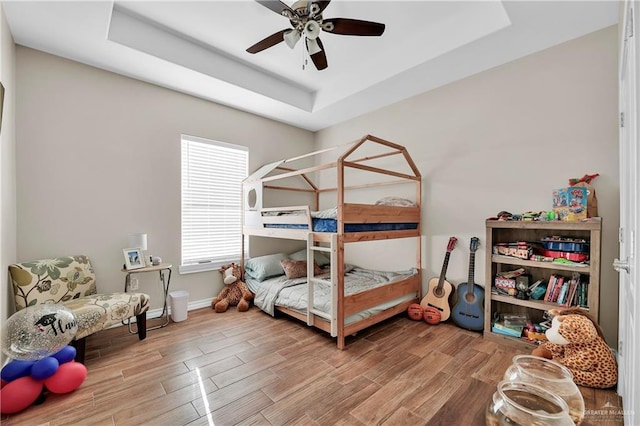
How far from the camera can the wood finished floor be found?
1645 millimetres

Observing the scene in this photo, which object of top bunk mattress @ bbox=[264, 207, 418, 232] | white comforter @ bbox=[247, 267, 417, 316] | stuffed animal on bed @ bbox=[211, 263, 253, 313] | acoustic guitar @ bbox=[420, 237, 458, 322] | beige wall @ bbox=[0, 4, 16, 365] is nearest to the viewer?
beige wall @ bbox=[0, 4, 16, 365]

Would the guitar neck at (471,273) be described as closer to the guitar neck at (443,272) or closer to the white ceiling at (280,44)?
the guitar neck at (443,272)

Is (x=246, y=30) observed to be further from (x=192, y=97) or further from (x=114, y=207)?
(x=114, y=207)

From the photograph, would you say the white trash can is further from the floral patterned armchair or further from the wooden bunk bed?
the wooden bunk bed

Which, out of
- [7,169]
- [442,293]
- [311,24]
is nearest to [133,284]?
[7,169]

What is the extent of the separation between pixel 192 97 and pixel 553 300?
434 centimetres

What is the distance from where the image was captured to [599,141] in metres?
2.29

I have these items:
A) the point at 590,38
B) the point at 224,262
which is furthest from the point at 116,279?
the point at 590,38

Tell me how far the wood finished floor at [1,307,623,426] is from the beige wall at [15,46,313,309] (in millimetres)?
909

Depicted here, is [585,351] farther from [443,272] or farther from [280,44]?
[280,44]

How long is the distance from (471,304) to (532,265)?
71 cm

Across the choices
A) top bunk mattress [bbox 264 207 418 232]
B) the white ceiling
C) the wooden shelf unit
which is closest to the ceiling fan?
the white ceiling

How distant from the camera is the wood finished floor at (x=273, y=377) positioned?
164 cm

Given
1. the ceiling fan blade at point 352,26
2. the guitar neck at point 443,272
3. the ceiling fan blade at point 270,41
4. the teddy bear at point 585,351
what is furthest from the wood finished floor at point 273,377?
the ceiling fan blade at point 270,41
